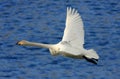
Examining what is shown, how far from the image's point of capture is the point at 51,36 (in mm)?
22078

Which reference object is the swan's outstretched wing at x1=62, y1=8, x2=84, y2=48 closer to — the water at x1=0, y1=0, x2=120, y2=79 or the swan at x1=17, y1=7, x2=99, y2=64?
the swan at x1=17, y1=7, x2=99, y2=64

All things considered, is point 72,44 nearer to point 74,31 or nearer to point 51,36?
point 74,31

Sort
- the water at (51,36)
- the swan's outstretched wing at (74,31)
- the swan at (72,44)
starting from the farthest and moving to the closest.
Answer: the water at (51,36) → the swan's outstretched wing at (74,31) → the swan at (72,44)

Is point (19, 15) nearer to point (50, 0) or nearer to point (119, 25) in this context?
point (50, 0)

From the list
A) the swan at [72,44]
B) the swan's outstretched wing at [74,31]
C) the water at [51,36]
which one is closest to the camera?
the swan at [72,44]

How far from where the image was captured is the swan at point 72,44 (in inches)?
577

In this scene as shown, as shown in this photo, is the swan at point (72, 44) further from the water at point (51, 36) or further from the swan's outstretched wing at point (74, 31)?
the water at point (51, 36)

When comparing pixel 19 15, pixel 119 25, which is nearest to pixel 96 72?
pixel 119 25

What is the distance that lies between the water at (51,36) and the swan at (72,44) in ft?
8.49

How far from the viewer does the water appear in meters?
19.0

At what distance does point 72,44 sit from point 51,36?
6.43m

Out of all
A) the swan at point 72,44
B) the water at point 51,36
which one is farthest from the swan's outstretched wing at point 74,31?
the water at point 51,36

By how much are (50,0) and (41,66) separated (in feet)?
24.1

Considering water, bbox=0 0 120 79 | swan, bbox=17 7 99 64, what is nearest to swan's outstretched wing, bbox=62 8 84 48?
swan, bbox=17 7 99 64
